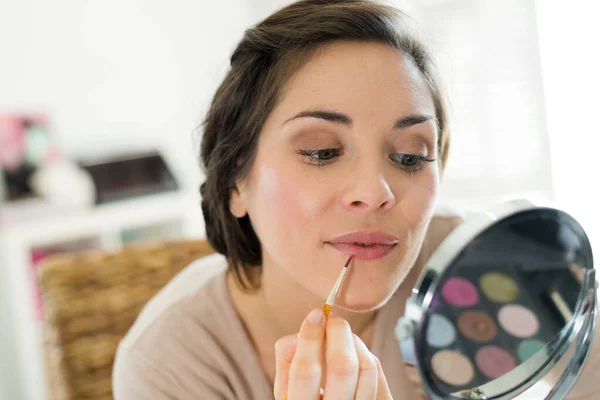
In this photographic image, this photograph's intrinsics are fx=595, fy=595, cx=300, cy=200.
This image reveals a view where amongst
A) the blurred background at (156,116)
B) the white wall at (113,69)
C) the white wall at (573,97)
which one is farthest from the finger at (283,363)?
the white wall at (113,69)

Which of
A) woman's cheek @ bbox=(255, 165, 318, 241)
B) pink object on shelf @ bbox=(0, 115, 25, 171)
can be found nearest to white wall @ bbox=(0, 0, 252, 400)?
pink object on shelf @ bbox=(0, 115, 25, 171)

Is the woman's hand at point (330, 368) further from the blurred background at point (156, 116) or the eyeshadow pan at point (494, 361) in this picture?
the blurred background at point (156, 116)

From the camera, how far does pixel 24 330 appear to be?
1.95 meters

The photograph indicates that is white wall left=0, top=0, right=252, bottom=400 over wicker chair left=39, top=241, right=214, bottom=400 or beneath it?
over

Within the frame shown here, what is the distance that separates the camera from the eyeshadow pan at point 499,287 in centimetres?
44

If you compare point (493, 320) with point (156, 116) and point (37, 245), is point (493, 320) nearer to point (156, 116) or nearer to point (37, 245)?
point (37, 245)

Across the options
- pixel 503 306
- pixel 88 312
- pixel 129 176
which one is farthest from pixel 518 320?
pixel 129 176

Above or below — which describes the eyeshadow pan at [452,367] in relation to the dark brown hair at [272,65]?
below

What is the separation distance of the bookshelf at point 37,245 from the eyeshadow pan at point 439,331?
1745mm

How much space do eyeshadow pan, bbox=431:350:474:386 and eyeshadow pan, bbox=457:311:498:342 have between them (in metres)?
0.02

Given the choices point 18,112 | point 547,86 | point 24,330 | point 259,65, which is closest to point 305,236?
point 259,65

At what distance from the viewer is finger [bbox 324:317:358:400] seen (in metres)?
0.46

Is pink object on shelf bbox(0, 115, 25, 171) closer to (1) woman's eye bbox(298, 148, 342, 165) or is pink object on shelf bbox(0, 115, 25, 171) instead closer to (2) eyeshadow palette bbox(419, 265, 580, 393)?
(1) woman's eye bbox(298, 148, 342, 165)

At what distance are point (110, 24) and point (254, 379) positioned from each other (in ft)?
6.43
